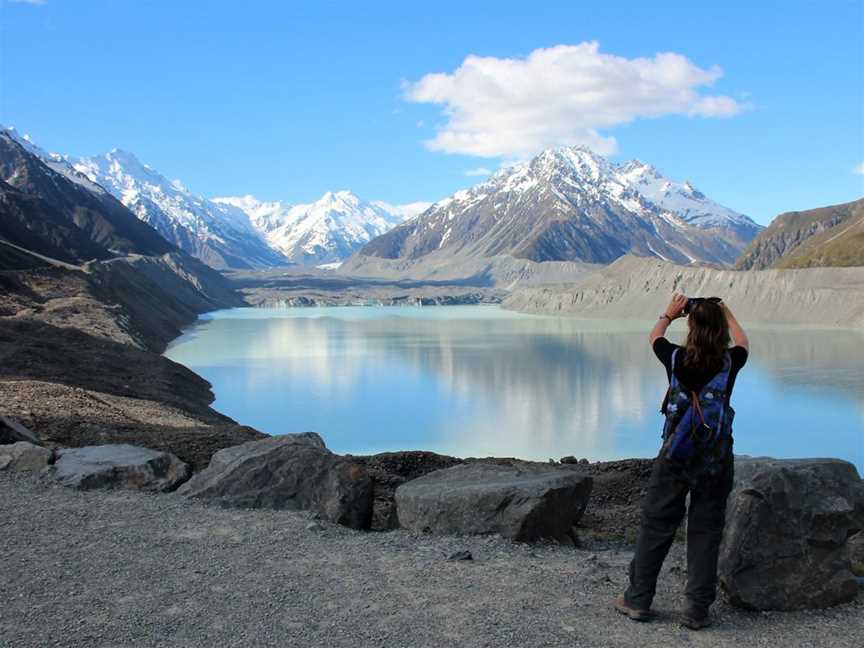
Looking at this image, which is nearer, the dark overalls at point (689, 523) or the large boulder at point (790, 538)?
the dark overalls at point (689, 523)

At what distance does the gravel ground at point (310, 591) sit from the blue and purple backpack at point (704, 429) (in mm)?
1023

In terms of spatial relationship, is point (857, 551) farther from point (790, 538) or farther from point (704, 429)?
point (704, 429)

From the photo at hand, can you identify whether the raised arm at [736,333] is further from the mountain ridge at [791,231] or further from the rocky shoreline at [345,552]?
the mountain ridge at [791,231]

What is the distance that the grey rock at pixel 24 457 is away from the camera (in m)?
8.74

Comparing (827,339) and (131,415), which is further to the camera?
(827,339)

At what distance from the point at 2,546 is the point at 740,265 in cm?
18809

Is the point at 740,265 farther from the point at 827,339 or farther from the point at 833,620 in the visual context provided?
the point at 833,620

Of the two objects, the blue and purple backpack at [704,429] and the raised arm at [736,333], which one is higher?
the raised arm at [736,333]

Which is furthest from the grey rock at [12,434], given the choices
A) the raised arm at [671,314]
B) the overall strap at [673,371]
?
the overall strap at [673,371]

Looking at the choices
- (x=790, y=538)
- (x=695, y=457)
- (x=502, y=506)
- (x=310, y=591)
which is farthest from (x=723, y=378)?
(x=310, y=591)

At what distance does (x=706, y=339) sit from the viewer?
185 inches

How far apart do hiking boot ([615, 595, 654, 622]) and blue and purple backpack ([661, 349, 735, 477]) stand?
36.6 inches

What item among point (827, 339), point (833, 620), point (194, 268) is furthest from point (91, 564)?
point (194, 268)

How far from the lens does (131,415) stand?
1733cm
